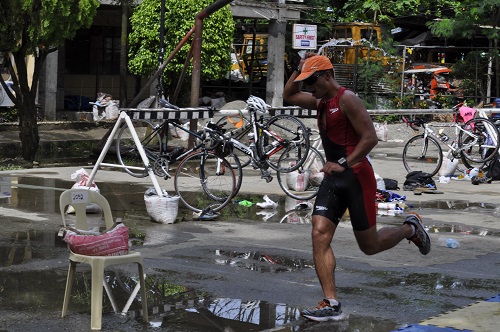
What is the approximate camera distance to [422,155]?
16.2m

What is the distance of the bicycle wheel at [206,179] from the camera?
11.7m

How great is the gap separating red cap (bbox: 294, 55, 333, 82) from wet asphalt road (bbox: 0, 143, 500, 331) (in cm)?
184

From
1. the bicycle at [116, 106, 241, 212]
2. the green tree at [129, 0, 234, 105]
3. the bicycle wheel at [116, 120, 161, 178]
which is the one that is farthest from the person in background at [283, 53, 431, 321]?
the green tree at [129, 0, 234, 105]

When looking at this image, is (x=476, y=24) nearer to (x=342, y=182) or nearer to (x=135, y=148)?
(x=135, y=148)

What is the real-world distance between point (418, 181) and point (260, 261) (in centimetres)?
645

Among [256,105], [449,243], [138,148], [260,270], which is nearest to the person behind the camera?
[260,270]

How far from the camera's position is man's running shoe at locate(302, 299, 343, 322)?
642 cm

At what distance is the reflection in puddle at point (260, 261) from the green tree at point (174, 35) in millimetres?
15306

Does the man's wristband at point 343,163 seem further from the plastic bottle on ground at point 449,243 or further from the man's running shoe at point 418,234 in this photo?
the plastic bottle on ground at point 449,243

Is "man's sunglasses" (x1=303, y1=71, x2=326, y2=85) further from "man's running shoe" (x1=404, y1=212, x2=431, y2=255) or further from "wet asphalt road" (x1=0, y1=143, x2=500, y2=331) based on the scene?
"wet asphalt road" (x1=0, y1=143, x2=500, y2=331)

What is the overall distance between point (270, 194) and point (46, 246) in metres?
5.07

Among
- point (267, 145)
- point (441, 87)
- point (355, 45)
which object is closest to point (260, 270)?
point (267, 145)

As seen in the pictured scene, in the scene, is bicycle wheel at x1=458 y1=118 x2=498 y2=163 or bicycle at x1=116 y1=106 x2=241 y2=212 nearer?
bicycle at x1=116 y1=106 x2=241 y2=212

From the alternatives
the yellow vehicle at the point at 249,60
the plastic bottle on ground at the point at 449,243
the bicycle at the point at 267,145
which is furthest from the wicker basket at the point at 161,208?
the yellow vehicle at the point at 249,60
